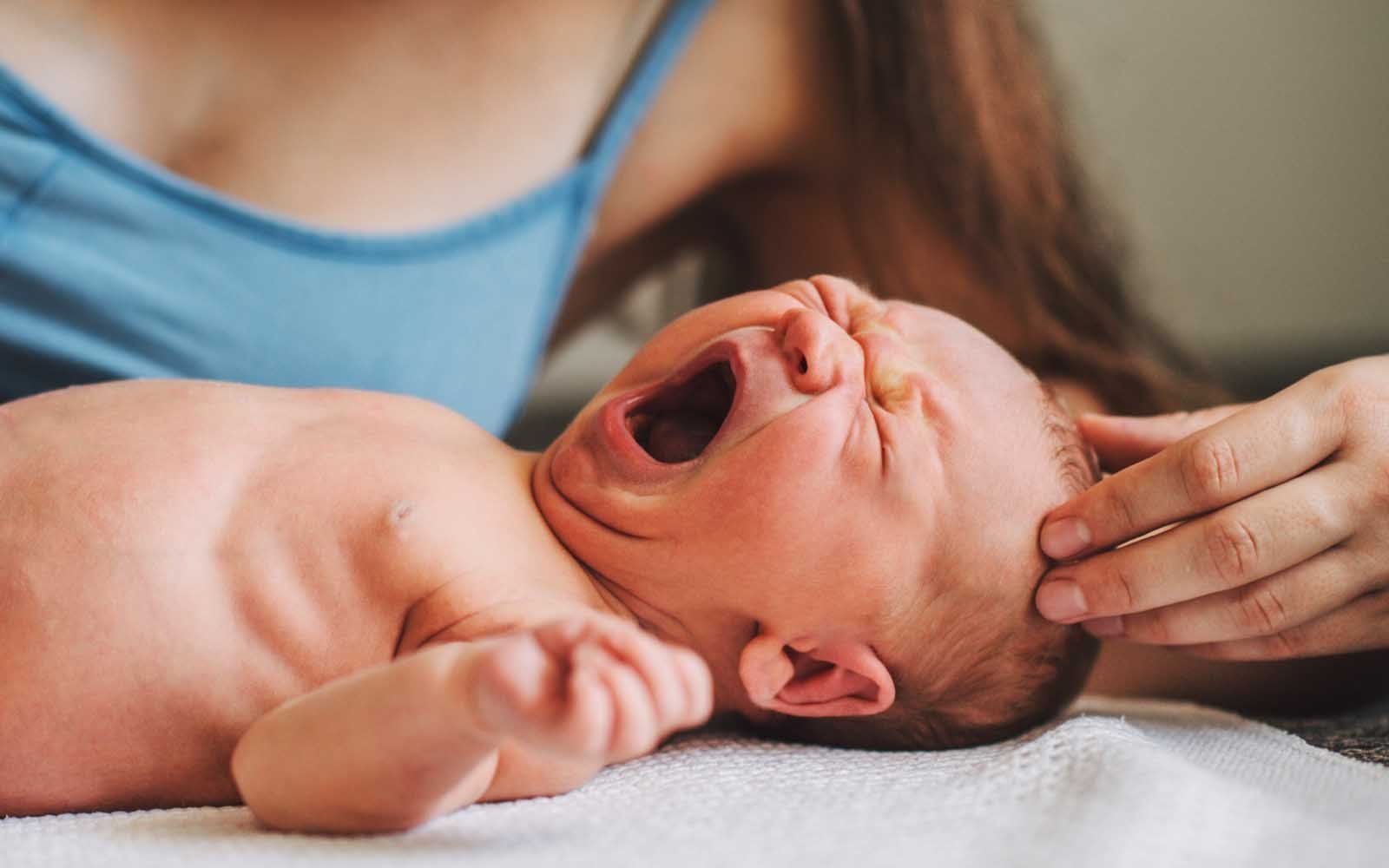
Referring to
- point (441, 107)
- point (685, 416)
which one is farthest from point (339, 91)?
point (685, 416)

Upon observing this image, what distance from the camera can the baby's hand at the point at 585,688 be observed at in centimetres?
58

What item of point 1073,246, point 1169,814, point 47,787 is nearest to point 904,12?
point 1073,246

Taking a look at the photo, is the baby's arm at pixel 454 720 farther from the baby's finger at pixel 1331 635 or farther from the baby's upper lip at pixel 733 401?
the baby's finger at pixel 1331 635

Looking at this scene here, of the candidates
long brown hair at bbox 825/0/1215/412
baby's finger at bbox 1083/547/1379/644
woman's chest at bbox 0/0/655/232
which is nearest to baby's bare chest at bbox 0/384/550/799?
woman's chest at bbox 0/0/655/232

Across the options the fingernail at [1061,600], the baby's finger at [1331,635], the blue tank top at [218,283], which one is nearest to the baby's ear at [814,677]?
the fingernail at [1061,600]

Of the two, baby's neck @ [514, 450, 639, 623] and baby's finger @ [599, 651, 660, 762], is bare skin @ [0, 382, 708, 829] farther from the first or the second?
baby's finger @ [599, 651, 660, 762]

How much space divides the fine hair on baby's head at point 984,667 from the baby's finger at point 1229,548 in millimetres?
62

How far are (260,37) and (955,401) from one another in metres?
0.73

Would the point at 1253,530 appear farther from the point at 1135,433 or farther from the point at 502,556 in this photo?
the point at 502,556

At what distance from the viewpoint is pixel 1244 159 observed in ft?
7.95

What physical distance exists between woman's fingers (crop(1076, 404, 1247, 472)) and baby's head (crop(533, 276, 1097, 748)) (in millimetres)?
52

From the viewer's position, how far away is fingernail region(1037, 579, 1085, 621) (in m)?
0.85

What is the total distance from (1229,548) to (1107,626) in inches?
4.6

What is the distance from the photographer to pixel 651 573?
0.88 meters
